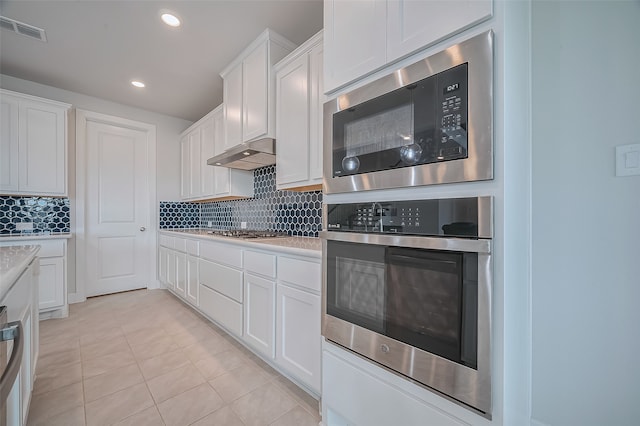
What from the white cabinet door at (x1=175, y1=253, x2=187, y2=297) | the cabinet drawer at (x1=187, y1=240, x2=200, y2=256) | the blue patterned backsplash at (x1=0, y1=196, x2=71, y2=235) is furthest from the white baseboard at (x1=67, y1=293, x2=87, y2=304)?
the cabinet drawer at (x1=187, y1=240, x2=200, y2=256)

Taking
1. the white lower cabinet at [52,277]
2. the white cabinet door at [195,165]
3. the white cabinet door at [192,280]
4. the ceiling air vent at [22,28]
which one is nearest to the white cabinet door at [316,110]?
the white cabinet door at [192,280]

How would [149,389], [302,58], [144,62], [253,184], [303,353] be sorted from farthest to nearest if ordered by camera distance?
[253,184] → [144,62] → [302,58] → [149,389] → [303,353]

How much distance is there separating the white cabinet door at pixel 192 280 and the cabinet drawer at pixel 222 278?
155 mm

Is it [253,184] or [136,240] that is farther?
A: [136,240]

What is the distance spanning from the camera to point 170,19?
84.2 inches

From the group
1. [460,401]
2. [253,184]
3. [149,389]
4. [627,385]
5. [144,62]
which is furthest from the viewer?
[253,184]

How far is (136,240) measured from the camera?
388 centimetres

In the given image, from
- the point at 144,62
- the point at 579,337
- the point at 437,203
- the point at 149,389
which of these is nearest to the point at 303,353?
the point at 149,389

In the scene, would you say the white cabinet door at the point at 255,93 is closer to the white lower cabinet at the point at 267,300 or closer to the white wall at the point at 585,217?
the white lower cabinet at the point at 267,300

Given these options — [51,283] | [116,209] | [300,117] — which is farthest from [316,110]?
[116,209]

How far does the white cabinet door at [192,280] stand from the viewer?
279 cm

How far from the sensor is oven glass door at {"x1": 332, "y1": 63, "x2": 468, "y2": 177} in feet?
2.81

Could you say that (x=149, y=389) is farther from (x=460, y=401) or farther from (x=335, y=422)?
(x=460, y=401)

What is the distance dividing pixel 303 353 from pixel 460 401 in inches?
35.9
